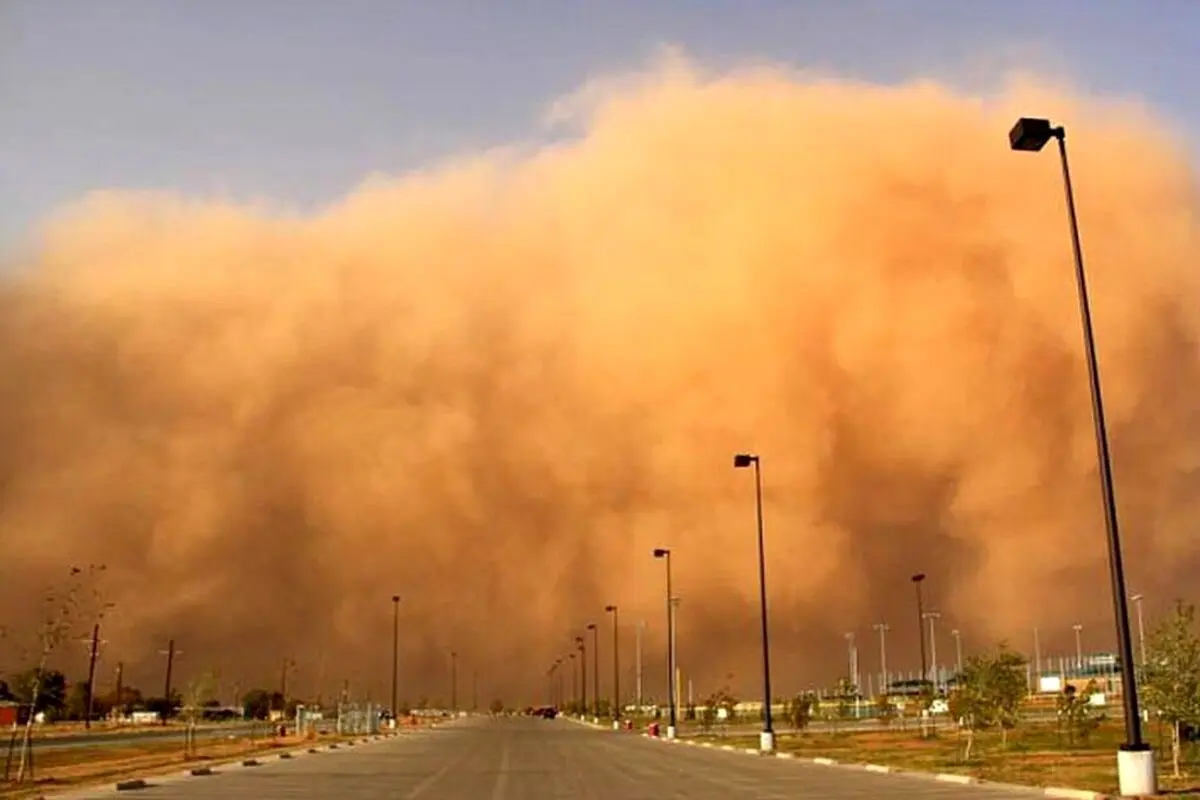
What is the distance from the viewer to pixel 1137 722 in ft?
54.3

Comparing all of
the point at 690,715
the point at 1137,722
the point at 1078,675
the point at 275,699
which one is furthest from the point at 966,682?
the point at 1078,675

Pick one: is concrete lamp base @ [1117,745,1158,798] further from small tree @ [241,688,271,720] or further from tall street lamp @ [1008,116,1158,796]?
small tree @ [241,688,271,720]

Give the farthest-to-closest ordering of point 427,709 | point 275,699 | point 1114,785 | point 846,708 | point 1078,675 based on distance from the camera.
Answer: point 427,709, point 1078,675, point 275,699, point 846,708, point 1114,785

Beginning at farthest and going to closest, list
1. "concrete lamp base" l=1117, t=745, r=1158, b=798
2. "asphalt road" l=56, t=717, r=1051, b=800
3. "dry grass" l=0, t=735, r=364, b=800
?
"dry grass" l=0, t=735, r=364, b=800 < "asphalt road" l=56, t=717, r=1051, b=800 < "concrete lamp base" l=1117, t=745, r=1158, b=798

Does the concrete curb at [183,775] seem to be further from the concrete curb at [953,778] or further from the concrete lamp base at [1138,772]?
the concrete lamp base at [1138,772]

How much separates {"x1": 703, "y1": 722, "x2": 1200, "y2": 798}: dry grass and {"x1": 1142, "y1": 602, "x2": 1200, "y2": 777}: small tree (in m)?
1.05

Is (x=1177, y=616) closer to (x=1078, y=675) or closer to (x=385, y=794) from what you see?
(x=385, y=794)

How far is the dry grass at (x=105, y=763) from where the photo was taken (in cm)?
2470

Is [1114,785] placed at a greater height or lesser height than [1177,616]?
lesser

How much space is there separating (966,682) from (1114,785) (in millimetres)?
13587

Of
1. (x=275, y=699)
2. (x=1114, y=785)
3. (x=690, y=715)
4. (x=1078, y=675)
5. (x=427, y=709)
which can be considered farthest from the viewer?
(x=427, y=709)

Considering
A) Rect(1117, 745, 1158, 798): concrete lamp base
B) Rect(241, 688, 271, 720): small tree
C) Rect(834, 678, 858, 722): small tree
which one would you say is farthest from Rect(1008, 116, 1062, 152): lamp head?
Rect(241, 688, 271, 720): small tree

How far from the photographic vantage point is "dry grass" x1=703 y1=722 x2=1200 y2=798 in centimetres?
2131

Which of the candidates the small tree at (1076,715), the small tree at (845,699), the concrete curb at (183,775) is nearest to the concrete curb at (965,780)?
the small tree at (1076,715)
